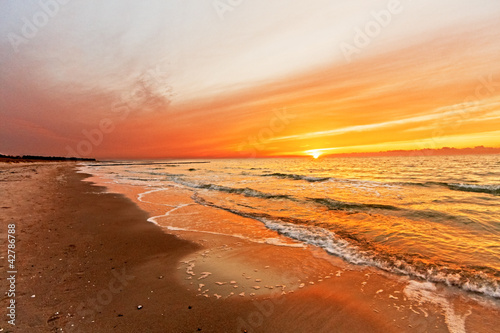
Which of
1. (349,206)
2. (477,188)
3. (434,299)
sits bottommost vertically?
(434,299)

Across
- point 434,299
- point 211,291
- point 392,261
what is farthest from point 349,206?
point 211,291

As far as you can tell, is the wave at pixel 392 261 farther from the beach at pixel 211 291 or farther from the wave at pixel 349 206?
the wave at pixel 349 206

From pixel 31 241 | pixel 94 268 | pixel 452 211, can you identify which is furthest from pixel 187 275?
pixel 452 211

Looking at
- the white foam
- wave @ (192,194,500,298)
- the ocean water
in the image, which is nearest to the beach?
the white foam

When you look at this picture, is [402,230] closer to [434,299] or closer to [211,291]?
[434,299]

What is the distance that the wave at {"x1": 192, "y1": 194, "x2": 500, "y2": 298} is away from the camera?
5953 millimetres

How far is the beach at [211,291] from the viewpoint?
432 centimetres

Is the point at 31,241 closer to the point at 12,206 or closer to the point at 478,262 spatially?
the point at 12,206

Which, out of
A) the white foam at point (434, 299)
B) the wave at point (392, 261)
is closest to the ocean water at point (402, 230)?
the wave at point (392, 261)

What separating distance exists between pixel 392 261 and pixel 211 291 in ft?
18.8

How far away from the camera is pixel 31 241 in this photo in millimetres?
7809

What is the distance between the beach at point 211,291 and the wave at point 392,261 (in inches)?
16.9

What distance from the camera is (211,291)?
5.46 meters

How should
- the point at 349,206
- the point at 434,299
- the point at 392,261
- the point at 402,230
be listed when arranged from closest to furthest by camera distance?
1. the point at 434,299
2. the point at 392,261
3. the point at 402,230
4. the point at 349,206
